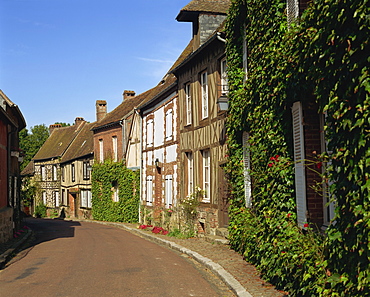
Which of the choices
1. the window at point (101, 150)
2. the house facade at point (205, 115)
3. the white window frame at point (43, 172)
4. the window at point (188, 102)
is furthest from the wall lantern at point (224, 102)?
the white window frame at point (43, 172)

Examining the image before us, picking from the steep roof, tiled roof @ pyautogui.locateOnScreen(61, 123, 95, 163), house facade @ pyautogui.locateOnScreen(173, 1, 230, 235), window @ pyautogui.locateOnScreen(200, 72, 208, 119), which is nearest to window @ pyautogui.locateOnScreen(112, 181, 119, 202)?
tiled roof @ pyautogui.locateOnScreen(61, 123, 95, 163)

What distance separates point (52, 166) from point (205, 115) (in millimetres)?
30682

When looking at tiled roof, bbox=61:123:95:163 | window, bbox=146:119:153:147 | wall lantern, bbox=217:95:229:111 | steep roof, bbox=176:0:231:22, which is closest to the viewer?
wall lantern, bbox=217:95:229:111

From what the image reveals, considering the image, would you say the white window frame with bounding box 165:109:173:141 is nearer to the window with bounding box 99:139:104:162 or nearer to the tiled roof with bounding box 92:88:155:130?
the tiled roof with bounding box 92:88:155:130

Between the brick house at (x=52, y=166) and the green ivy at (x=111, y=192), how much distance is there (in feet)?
35.3

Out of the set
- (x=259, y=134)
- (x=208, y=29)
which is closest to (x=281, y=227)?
(x=259, y=134)

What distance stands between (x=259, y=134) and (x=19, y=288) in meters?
5.01

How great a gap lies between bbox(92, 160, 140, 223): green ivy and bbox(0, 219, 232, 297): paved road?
12.5m

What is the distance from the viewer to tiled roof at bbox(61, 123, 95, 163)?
1419 inches

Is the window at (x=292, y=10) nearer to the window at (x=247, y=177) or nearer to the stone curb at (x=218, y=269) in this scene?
the window at (x=247, y=177)

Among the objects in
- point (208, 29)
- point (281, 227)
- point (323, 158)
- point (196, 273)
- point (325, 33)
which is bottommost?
point (196, 273)

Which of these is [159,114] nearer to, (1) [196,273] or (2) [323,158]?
(1) [196,273]

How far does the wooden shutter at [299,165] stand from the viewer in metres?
7.09

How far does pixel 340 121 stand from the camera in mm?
5133
